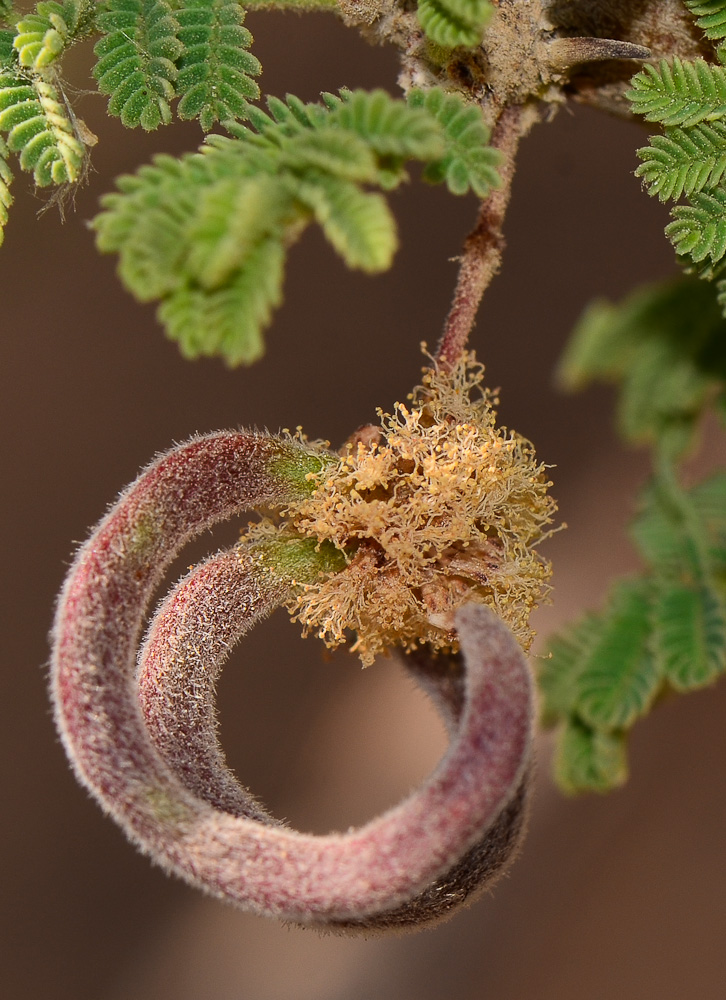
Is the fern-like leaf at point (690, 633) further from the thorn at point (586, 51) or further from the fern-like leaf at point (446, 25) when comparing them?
the thorn at point (586, 51)

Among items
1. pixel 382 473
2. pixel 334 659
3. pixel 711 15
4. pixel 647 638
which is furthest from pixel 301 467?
pixel 334 659

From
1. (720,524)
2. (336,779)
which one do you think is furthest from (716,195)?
(336,779)

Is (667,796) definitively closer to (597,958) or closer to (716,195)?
(597,958)

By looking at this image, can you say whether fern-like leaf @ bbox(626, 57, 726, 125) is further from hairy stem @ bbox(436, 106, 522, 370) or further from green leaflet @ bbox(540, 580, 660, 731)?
green leaflet @ bbox(540, 580, 660, 731)

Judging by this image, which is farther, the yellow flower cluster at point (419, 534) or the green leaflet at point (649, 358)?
the yellow flower cluster at point (419, 534)

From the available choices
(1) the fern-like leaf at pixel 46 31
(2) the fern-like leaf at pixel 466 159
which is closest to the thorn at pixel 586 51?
(2) the fern-like leaf at pixel 466 159
